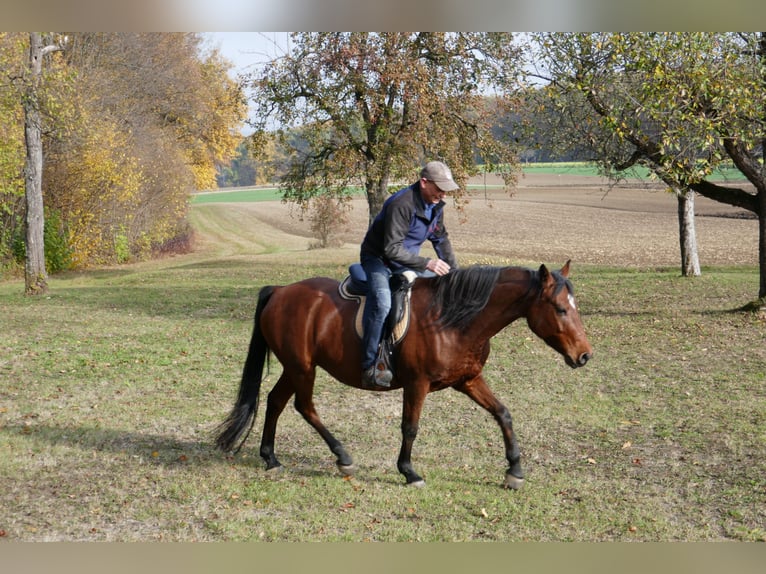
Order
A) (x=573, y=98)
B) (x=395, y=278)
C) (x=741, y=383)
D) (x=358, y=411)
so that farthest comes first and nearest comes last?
(x=573, y=98)
(x=741, y=383)
(x=358, y=411)
(x=395, y=278)

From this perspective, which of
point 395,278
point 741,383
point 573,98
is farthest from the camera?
point 573,98

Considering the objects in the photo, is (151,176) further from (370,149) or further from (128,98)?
(370,149)

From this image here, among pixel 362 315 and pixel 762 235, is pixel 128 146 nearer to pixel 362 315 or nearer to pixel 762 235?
pixel 762 235

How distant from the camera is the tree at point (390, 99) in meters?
23.4

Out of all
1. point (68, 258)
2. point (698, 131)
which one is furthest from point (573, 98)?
point (68, 258)

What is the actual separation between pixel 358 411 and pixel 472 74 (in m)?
17.0

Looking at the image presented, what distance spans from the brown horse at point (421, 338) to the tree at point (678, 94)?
8482 millimetres

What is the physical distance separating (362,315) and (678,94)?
31.6ft

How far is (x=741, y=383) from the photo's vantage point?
1123 cm

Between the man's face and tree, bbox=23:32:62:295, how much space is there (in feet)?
58.8

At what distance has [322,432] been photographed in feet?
24.8

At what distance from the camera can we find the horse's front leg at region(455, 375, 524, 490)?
714 centimetres

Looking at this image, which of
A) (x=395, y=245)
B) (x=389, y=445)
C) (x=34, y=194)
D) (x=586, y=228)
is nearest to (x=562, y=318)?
(x=395, y=245)

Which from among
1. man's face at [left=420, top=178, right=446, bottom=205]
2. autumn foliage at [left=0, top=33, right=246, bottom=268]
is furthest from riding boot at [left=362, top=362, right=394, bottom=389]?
autumn foliage at [left=0, top=33, right=246, bottom=268]
